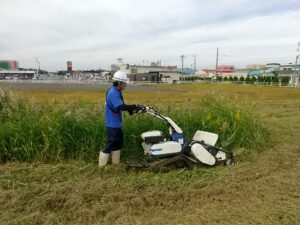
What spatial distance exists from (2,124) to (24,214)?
2.47 meters

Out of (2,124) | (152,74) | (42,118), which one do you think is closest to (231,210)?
(42,118)

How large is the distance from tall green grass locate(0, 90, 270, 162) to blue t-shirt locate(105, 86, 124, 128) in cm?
76

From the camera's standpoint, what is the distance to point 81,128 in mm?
4406

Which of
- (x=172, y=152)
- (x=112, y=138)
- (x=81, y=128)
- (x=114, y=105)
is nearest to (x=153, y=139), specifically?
(x=172, y=152)

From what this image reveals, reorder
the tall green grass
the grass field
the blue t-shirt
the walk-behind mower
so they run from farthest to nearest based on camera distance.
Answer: the tall green grass < the walk-behind mower < the blue t-shirt < the grass field

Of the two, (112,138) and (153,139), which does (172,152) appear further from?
(112,138)

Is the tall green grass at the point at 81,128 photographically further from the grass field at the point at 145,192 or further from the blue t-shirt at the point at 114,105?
the blue t-shirt at the point at 114,105

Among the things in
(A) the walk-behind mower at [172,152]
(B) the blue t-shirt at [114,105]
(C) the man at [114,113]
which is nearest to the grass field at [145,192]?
(A) the walk-behind mower at [172,152]

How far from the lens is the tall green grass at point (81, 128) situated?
409 cm

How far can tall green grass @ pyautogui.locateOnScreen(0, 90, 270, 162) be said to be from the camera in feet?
13.4

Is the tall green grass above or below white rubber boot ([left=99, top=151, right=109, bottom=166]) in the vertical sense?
above

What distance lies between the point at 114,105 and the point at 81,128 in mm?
1237

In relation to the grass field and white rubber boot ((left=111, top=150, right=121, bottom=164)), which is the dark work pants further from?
the grass field

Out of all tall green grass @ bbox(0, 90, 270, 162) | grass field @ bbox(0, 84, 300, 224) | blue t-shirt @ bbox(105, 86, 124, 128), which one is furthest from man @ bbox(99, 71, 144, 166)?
tall green grass @ bbox(0, 90, 270, 162)
